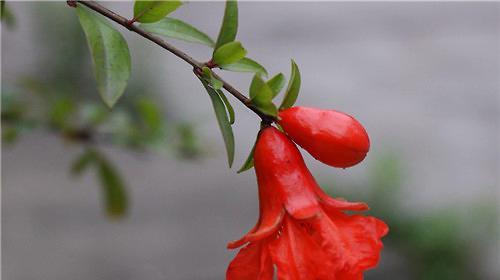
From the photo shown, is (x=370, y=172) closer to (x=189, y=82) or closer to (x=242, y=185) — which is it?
(x=242, y=185)

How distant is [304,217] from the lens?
1.82 feet

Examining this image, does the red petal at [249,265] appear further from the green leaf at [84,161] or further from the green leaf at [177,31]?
the green leaf at [84,161]

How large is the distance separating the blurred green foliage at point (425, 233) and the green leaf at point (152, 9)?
1.88 metres

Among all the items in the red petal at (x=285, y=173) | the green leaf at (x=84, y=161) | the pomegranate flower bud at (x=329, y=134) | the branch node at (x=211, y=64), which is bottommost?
the green leaf at (x=84, y=161)

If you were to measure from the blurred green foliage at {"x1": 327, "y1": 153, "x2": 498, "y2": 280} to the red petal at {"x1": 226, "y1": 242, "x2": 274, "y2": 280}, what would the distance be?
1.84m

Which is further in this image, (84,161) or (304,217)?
(84,161)

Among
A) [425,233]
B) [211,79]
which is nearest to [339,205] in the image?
[211,79]

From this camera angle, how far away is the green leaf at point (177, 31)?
0.58m

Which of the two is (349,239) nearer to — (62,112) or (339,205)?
(339,205)

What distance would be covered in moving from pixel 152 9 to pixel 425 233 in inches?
75.2

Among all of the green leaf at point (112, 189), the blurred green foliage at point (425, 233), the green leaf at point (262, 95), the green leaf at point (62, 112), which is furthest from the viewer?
the blurred green foliage at point (425, 233)

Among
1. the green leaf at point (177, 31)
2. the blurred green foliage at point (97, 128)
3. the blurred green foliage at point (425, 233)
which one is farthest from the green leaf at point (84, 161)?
the blurred green foliage at point (425, 233)

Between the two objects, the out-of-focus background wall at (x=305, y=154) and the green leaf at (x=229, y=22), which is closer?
the green leaf at (x=229, y=22)

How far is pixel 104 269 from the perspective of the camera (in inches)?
95.3
